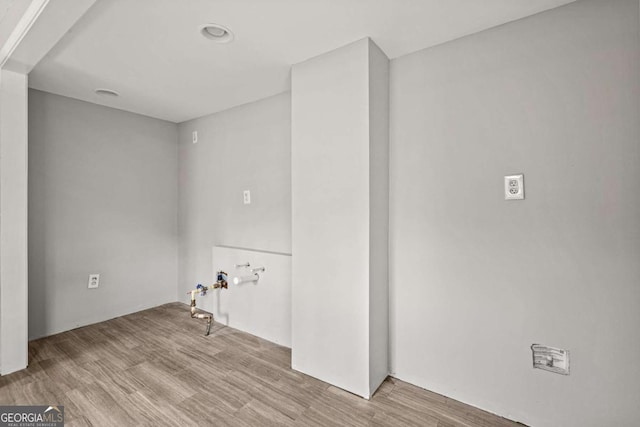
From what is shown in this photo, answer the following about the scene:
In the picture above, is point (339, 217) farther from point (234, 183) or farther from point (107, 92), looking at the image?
point (107, 92)

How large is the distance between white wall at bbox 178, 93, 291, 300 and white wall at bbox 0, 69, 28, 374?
146 cm

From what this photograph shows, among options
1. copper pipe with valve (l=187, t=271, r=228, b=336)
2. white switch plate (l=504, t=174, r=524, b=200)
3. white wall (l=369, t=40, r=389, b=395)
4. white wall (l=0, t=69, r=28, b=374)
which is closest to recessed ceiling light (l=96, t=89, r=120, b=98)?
white wall (l=0, t=69, r=28, b=374)

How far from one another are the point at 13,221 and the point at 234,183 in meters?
1.62

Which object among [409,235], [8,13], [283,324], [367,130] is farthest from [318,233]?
[8,13]

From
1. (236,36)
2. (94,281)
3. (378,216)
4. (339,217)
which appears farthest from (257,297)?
(236,36)

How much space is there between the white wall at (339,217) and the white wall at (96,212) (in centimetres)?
214

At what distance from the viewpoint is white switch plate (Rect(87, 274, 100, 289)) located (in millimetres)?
2965

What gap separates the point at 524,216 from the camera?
163 centimetres

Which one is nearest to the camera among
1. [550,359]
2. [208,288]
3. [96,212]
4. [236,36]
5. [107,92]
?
[550,359]

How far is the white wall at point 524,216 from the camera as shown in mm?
1423

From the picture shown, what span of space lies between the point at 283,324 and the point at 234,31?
215 centimetres

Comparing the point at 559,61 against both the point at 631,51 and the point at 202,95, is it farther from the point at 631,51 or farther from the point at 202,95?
the point at 202,95

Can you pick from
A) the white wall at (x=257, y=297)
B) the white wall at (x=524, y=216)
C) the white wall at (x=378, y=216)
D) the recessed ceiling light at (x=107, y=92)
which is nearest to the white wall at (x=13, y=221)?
the recessed ceiling light at (x=107, y=92)

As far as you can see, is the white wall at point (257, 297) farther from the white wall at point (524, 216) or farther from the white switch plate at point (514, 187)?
the white switch plate at point (514, 187)
